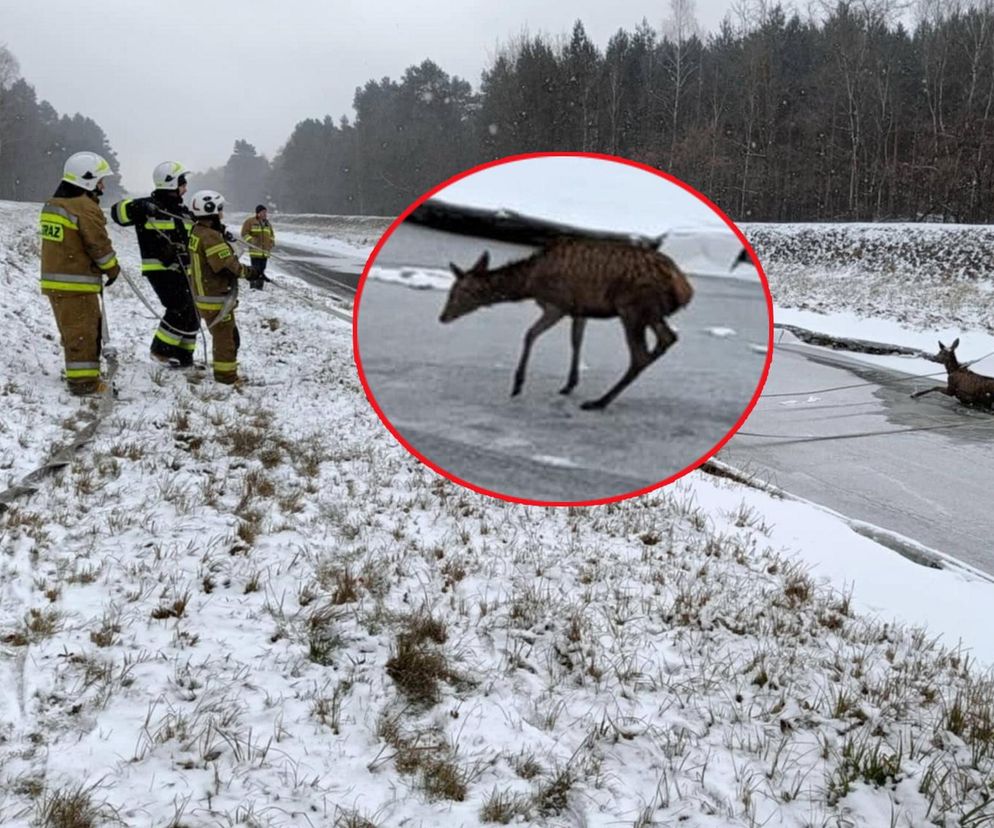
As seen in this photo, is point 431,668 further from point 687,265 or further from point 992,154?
point 992,154

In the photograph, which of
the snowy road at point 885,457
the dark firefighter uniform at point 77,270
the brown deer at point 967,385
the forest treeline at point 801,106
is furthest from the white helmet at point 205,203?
the forest treeline at point 801,106

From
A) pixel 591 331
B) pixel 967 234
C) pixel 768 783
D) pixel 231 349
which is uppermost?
pixel 967 234

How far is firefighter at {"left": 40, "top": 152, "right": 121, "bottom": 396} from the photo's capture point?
7062 millimetres

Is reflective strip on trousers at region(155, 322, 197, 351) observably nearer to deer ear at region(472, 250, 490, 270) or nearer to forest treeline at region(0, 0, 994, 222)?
deer ear at region(472, 250, 490, 270)

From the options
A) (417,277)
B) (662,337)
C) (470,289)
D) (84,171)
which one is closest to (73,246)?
(84,171)

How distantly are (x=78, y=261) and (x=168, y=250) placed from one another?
1448 mm

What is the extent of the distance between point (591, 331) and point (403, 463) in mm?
5895

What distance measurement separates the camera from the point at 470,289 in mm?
925

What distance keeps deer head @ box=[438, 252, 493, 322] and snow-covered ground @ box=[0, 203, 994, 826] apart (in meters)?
2.49

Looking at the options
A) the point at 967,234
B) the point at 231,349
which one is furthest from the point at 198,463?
the point at 967,234

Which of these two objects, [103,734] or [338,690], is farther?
[338,690]

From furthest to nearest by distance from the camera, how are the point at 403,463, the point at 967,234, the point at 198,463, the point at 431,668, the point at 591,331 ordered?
the point at 967,234, the point at 403,463, the point at 198,463, the point at 431,668, the point at 591,331

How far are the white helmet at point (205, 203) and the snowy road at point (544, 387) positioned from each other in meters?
7.63

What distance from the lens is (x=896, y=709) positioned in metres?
3.76
